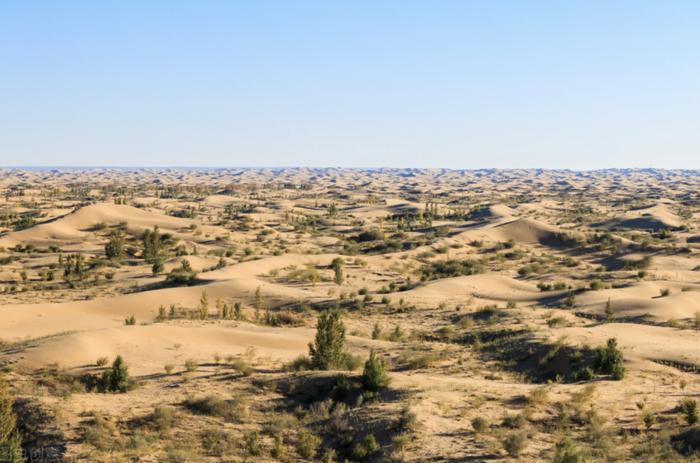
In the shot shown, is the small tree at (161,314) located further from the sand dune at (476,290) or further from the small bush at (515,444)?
the small bush at (515,444)

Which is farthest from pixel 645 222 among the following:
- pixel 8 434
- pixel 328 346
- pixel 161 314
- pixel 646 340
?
pixel 8 434

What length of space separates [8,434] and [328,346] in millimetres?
7356

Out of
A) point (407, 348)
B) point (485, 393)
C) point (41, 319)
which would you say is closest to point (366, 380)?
point (485, 393)

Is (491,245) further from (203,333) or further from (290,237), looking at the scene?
(203,333)

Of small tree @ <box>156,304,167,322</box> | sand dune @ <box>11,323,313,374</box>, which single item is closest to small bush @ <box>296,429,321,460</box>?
sand dune @ <box>11,323,313,374</box>

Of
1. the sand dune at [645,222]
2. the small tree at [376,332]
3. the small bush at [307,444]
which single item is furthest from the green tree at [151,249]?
the sand dune at [645,222]

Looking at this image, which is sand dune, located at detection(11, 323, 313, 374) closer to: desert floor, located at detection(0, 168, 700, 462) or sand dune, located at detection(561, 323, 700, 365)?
desert floor, located at detection(0, 168, 700, 462)

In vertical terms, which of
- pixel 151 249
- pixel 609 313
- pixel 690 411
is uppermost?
pixel 690 411

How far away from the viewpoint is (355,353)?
17766 mm

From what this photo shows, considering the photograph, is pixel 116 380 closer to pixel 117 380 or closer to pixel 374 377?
pixel 117 380

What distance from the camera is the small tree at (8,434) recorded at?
9.77 meters

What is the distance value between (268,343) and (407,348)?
13.8 ft

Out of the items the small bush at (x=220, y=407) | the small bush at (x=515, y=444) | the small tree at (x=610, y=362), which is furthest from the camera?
the small tree at (x=610, y=362)

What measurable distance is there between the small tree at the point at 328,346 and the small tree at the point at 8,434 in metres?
6.73
